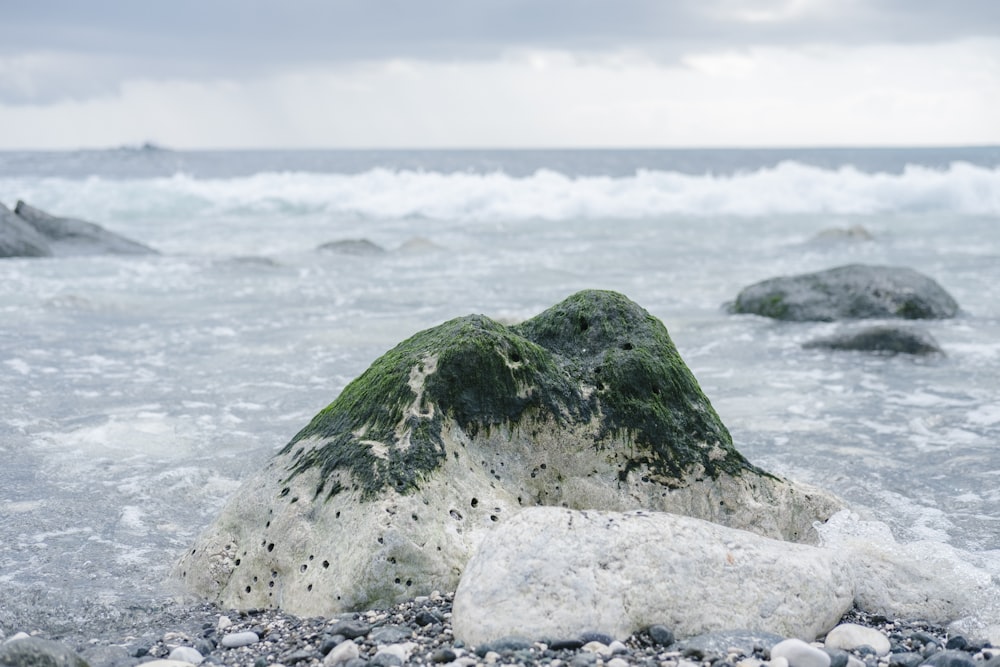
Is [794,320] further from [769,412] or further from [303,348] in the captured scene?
[303,348]

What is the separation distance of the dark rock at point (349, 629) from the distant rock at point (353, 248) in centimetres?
1462

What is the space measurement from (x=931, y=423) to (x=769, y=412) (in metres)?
1.04

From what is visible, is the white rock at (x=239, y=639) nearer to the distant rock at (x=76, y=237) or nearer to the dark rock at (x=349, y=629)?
the dark rock at (x=349, y=629)

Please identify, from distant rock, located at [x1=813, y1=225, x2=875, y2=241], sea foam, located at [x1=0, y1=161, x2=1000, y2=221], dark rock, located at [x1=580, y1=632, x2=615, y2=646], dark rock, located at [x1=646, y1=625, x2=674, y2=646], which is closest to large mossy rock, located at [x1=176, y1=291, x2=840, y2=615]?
dark rock, located at [x1=580, y1=632, x2=615, y2=646]

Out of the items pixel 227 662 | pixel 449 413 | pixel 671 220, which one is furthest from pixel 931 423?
pixel 671 220

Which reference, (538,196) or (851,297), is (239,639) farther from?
(538,196)

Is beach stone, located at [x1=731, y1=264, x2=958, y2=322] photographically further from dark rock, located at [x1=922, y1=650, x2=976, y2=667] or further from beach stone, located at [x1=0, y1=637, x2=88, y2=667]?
beach stone, located at [x1=0, y1=637, x2=88, y2=667]

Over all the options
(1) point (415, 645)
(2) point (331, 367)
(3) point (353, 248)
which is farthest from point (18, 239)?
(1) point (415, 645)

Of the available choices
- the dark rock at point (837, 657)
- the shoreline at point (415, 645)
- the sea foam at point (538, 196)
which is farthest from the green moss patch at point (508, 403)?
the sea foam at point (538, 196)

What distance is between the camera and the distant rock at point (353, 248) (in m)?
17.8

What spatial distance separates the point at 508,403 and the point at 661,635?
1.25 meters

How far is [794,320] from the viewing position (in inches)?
418

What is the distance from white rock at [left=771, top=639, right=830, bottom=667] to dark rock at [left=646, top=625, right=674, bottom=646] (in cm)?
33

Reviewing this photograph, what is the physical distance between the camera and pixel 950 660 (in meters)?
3.07
